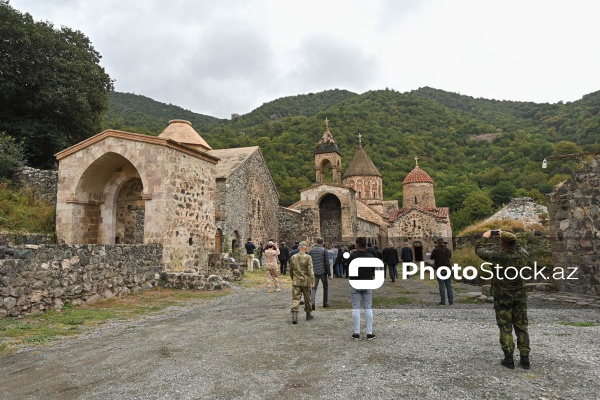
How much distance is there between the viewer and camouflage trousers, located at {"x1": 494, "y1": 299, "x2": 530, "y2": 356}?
154 inches

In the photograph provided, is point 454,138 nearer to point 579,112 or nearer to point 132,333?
point 579,112

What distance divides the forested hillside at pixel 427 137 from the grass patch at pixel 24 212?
25052mm

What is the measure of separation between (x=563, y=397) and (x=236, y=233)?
19.0m

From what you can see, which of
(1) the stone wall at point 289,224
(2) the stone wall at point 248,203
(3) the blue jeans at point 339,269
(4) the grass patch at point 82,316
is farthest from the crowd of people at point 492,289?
(1) the stone wall at point 289,224

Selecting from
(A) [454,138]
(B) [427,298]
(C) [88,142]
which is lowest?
(B) [427,298]

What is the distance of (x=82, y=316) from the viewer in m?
7.22

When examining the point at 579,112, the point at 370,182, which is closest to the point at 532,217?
the point at 370,182

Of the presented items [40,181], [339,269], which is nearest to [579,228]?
[339,269]

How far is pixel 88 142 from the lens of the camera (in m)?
12.1

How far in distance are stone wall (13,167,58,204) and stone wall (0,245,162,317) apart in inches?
334

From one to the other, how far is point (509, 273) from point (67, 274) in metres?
8.00

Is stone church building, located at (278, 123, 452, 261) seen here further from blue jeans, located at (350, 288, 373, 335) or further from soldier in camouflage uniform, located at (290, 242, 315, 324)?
blue jeans, located at (350, 288, 373, 335)

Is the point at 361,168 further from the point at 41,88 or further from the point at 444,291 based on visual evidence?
the point at 444,291

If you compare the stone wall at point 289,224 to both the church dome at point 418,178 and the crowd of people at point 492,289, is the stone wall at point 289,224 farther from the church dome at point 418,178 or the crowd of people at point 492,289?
the crowd of people at point 492,289
